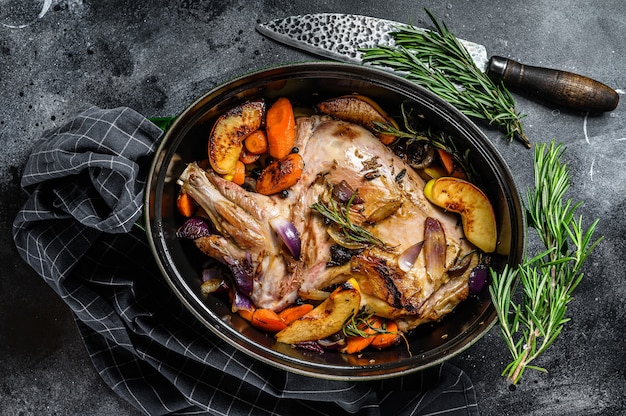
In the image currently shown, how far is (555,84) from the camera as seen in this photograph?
2318 millimetres

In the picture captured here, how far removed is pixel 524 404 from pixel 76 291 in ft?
5.90

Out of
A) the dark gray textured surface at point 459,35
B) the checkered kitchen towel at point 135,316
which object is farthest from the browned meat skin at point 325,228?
the dark gray textured surface at point 459,35

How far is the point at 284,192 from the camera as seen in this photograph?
6.68 feet

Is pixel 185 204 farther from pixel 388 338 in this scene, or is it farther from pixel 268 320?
pixel 388 338

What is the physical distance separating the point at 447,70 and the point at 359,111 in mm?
452

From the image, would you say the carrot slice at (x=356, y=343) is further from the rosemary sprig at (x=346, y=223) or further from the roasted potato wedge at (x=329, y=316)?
the rosemary sprig at (x=346, y=223)

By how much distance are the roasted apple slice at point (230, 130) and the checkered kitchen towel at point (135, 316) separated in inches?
9.4

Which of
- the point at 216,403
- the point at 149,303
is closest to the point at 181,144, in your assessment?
the point at 149,303

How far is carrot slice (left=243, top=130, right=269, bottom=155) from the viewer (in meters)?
2.11

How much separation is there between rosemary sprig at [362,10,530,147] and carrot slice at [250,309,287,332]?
3.20ft

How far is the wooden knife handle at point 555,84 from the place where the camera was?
2.30 meters

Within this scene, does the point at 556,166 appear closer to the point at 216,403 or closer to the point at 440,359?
the point at 440,359

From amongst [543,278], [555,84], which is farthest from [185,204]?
[555,84]

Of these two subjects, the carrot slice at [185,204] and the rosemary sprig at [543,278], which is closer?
the rosemary sprig at [543,278]
